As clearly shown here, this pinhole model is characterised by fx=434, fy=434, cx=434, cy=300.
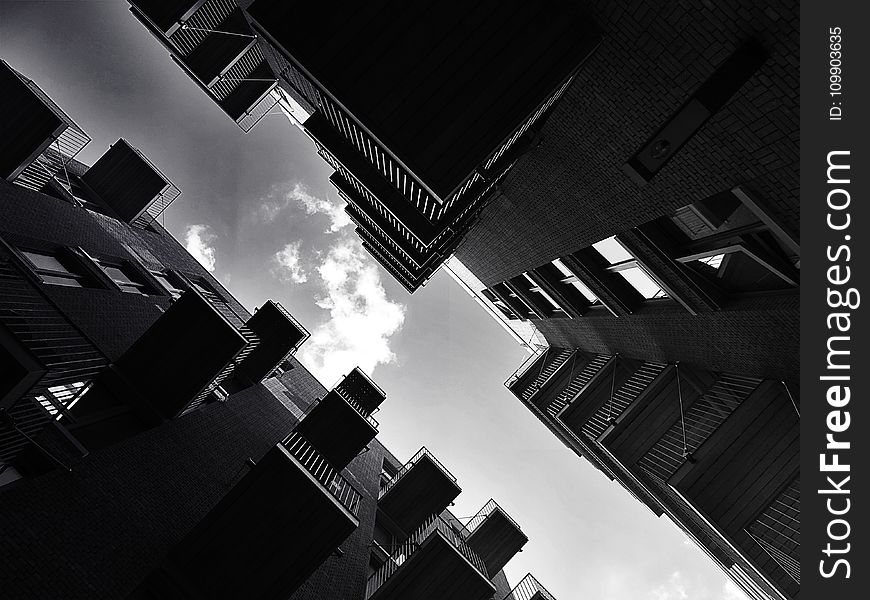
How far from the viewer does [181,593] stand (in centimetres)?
849

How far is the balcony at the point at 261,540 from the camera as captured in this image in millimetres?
8742

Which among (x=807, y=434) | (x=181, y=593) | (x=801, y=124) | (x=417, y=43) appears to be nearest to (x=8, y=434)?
(x=181, y=593)

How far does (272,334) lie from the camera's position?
17.8 metres

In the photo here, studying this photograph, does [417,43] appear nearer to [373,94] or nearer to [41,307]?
[373,94]

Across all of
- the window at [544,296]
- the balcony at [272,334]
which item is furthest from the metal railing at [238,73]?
the window at [544,296]

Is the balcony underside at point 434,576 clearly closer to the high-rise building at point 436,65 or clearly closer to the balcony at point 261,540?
the balcony at point 261,540

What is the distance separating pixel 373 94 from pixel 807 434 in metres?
7.19

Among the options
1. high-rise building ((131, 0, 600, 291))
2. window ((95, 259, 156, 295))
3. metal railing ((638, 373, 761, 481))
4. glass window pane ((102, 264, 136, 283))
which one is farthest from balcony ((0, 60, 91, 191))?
metal railing ((638, 373, 761, 481))

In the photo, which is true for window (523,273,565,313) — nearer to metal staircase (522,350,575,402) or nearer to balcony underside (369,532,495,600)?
metal staircase (522,350,575,402)

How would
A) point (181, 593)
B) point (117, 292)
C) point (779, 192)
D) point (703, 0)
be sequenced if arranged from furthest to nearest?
point (117, 292) → point (181, 593) → point (779, 192) → point (703, 0)

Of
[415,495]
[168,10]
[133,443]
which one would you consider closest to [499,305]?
[415,495]

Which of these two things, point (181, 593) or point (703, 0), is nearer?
point (703, 0)

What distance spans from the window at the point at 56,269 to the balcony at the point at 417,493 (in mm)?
15437

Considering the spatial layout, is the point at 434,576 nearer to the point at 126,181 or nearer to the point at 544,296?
the point at 544,296
